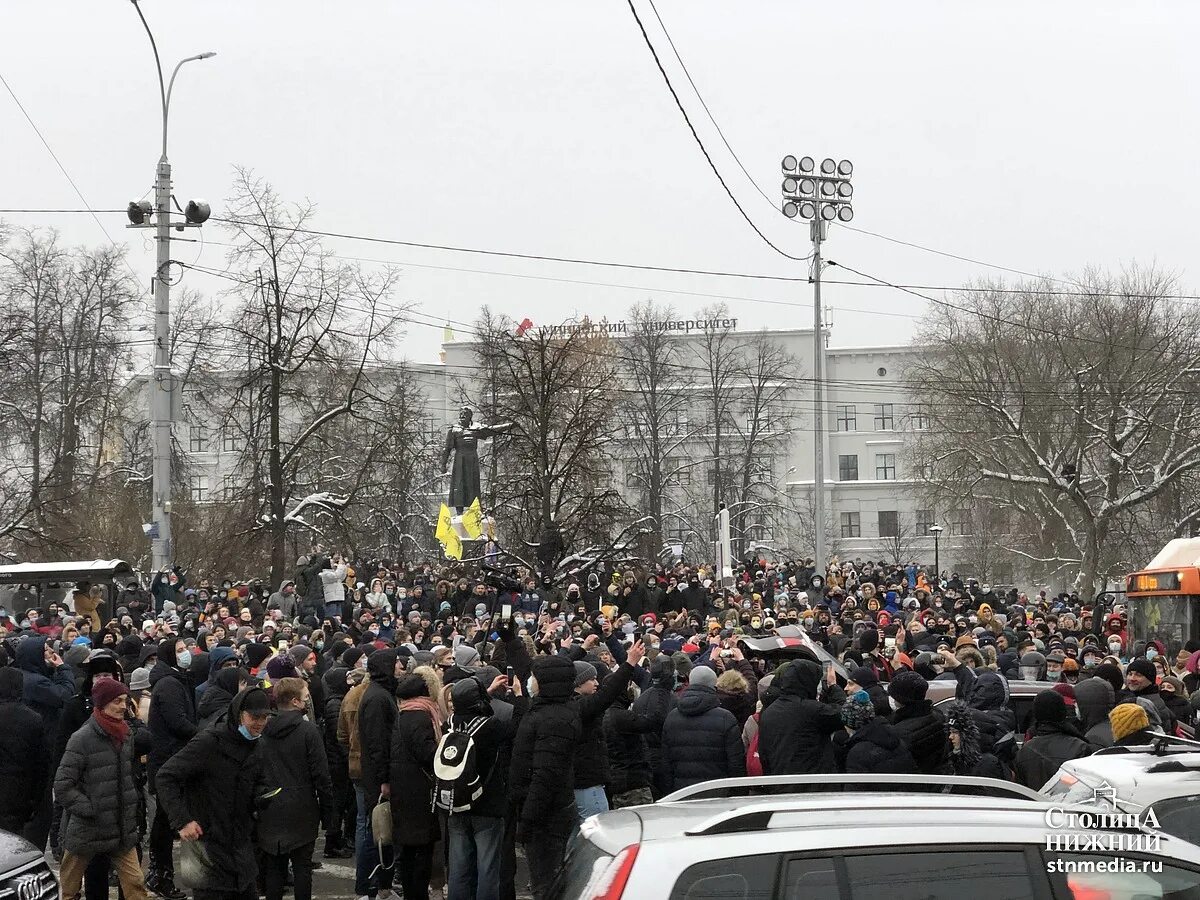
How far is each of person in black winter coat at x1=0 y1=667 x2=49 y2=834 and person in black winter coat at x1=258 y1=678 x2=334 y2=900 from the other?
2.25 meters

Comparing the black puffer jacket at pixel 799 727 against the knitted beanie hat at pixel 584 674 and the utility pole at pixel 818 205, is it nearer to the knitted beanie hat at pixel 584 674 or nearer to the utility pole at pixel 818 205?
the knitted beanie hat at pixel 584 674

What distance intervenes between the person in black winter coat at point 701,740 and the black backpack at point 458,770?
1561 millimetres

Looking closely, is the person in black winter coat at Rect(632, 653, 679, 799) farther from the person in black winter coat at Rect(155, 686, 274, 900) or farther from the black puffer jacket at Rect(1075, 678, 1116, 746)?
the person in black winter coat at Rect(155, 686, 274, 900)

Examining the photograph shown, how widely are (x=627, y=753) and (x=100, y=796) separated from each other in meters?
3.48

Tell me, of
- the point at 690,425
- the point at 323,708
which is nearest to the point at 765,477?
the point at 690,425

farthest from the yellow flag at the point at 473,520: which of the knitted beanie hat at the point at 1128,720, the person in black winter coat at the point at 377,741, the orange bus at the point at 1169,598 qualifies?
the knitted beanie hat at the point at 1128,720

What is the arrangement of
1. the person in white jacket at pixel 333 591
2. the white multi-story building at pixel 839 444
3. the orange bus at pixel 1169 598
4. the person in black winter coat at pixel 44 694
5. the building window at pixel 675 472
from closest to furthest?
the person in black winter coat at pixel 44 694 < the orange bus at pixel 1169 598 < the person in white jacket at pixel 333 591 < the building window at pixel 675 472 < the white multi-story building at pixel 839 444

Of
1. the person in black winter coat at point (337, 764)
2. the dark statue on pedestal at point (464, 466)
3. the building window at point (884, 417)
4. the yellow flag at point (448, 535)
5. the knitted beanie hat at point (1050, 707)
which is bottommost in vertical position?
the person in black winter coat at point (337, 764)

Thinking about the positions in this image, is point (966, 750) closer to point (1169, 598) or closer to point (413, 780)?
point (413, 780)

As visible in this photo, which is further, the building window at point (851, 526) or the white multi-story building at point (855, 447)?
the building window at point (851, 526)

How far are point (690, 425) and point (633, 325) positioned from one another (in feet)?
19.5

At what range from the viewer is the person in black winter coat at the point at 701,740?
9.72 m

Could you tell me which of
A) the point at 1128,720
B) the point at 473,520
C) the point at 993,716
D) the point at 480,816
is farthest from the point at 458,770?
the point at 473,520

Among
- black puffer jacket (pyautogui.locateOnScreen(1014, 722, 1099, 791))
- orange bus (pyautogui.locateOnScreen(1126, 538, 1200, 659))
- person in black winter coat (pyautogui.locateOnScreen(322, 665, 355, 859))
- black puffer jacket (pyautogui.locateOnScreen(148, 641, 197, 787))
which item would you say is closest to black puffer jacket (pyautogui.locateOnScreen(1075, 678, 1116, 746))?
black puffer jacket (pyautogui.locateOnScreen(1014, 722, 1099, 791))
